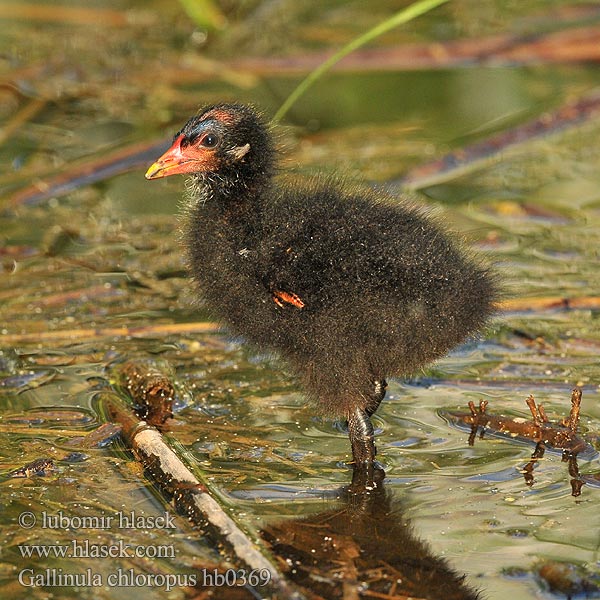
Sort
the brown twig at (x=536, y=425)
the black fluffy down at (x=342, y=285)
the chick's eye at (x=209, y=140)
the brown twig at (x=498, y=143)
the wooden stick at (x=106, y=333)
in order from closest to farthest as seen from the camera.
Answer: the black fluffy down at (x=342, y=285)
the brown twig at (x=536, y=425)
the chick's eye at (x=209, y=140)
the wooden stick at (x=106, y=333)
the brown twig at (x=498, y=143)

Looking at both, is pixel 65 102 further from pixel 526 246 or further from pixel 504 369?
pixel 504 369

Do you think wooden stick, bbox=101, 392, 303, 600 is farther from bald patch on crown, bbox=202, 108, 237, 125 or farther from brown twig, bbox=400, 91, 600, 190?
brown twig, bbox=400, 91, 600, 190

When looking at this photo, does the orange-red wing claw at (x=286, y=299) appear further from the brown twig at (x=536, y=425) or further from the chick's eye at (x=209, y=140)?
the brown twig at (x=536, y=425)

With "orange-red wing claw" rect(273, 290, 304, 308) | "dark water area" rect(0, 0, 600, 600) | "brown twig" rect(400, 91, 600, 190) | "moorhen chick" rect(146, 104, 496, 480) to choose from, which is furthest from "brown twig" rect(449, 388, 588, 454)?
"brown twig" rect(400, 91, 600, 190)

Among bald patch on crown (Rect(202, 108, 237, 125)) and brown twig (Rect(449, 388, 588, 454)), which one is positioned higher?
bald patch on crown (Rect(202, 108, 237, 125))

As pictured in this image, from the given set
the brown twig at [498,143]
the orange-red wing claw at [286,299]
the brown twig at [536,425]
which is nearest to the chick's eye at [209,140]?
the orange-red wing claw at [286,299]

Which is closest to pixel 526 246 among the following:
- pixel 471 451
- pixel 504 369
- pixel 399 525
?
pixel 504 369
